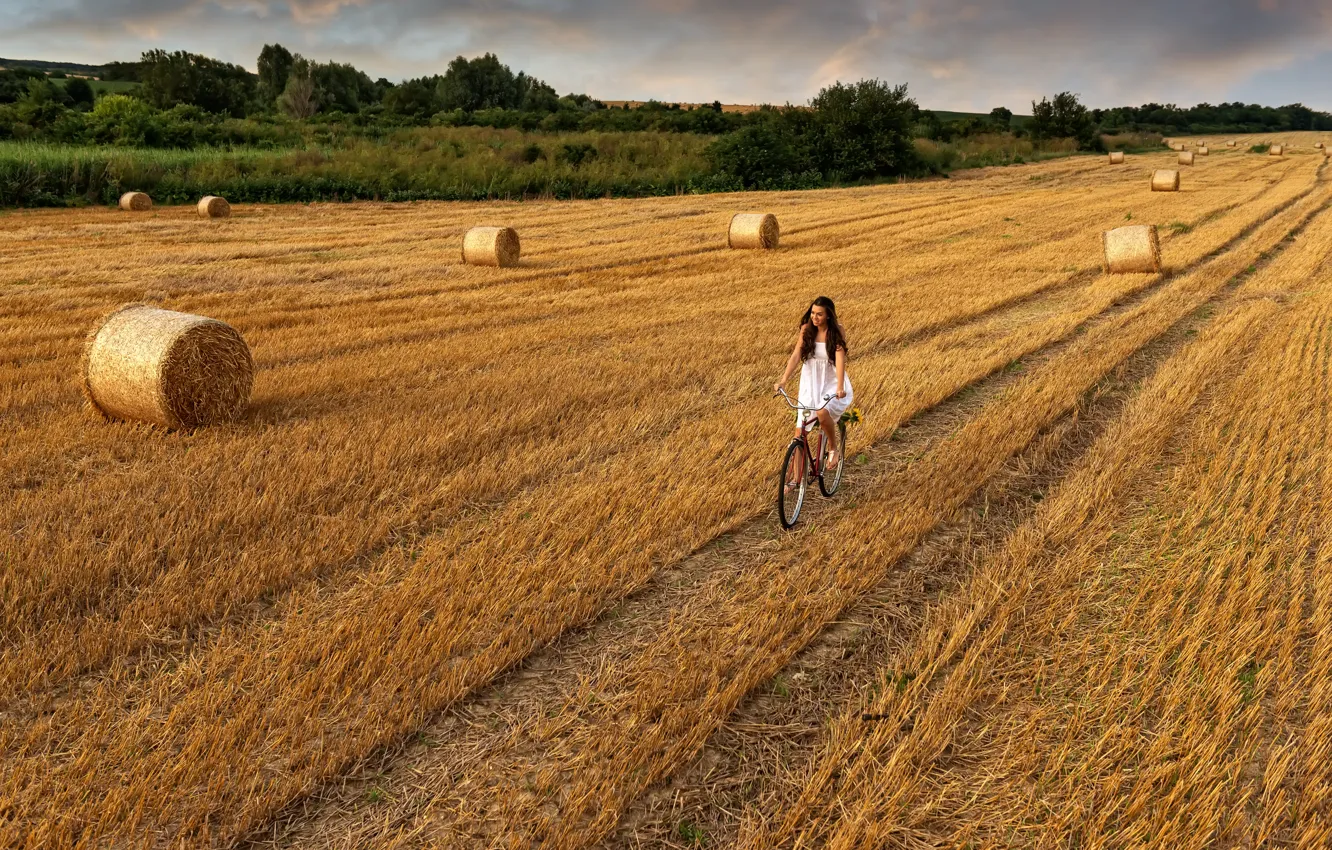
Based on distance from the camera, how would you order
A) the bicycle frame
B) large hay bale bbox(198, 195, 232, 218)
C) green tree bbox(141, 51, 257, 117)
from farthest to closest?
green tree bbox(141, 51, 257, 117)
large hay bale bbox(198, 195, 232, 218)
the bicycle frame

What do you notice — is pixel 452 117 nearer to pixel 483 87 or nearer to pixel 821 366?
pixel 483 87

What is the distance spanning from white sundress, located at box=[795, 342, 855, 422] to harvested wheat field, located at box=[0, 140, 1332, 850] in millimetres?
826

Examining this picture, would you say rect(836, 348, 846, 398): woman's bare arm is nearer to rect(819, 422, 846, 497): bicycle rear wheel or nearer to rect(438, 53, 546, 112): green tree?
rect(819, 422, 846, 497): bicycle rear wheel

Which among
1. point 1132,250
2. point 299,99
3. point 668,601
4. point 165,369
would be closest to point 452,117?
point 299,99

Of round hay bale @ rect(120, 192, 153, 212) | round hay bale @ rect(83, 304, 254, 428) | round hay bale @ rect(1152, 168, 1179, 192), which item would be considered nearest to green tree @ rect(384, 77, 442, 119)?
round hay bale @ rect(120, 192, 153, 212)

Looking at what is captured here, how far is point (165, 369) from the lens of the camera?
7914 millimetres

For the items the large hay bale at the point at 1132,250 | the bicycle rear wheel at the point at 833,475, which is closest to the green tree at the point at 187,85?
the large hay bale at the point at 1132,250

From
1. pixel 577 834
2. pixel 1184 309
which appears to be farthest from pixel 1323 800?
pixel 1184 309

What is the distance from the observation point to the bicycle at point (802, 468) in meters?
6.11

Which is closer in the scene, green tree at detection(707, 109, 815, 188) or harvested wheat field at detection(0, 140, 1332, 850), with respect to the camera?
harvested wheat field at detection(0, 140, 1332, 850)

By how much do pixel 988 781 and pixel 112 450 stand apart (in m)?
7.09

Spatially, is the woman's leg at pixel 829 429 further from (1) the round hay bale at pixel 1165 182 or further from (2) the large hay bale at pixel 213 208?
(1) the round hay bale at pixel 1165 182

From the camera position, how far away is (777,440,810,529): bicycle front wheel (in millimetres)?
6102

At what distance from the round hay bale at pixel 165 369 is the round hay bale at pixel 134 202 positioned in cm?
2316
